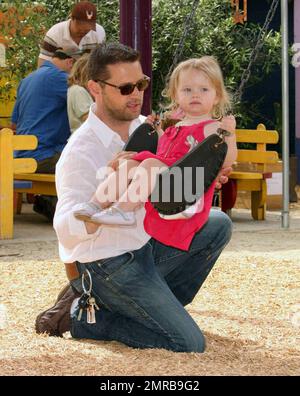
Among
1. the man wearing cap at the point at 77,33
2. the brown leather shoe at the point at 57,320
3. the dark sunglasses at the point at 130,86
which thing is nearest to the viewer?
the dark sunglasses at the point at 130,86

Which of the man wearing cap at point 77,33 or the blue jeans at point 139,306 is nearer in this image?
the blue jeans at point 139,306

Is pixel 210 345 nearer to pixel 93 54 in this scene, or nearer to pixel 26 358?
pixel 26 358

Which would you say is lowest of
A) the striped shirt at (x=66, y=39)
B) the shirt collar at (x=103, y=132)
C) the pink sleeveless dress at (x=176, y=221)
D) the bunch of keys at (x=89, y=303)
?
the bunch of keys at (x=89, y=303)

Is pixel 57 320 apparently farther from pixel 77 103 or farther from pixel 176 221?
pixel 77 103

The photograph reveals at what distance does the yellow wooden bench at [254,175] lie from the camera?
8.18 metres

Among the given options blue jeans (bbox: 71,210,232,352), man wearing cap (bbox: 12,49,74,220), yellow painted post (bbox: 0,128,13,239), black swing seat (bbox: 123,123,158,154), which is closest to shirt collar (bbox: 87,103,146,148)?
black swing seat (bbox: 123,123,158,154)

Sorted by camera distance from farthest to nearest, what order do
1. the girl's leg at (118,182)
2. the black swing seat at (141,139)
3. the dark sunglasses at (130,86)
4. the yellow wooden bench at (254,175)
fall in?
the yellow wooden bench at (254,175) → the dark sunglasses at (130,86) → the black swing seat at (141,139) → the girl's leg at (118,182)

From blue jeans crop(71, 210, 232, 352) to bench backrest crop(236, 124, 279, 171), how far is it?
430 cm

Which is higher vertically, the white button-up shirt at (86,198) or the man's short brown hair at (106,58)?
the man's short brown hair at (106,58)

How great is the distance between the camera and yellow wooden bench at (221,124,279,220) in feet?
26.8

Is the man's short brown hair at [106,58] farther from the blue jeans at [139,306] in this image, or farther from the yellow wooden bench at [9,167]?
the yellow wooden bench at [9,167]

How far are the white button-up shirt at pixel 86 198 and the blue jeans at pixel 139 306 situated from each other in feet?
0.17

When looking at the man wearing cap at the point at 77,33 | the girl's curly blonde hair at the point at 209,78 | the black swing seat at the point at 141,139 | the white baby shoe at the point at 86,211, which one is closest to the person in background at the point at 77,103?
the man wearing cap at the point at 77,33

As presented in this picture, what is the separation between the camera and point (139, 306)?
13.0 ft
